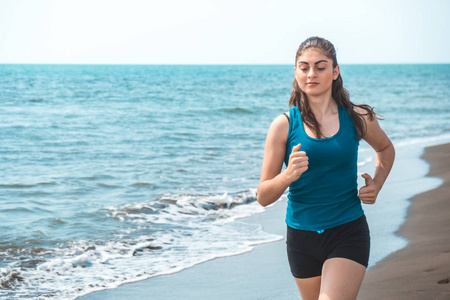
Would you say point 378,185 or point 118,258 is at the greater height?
point 378,185

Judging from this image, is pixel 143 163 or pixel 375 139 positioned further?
pixel 143 163

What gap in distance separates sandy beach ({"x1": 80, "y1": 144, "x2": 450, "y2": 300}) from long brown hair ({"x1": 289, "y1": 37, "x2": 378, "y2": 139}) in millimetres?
2059

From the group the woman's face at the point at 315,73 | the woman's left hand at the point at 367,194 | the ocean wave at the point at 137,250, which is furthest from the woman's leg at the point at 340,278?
the ocean wave at the point at 137,250

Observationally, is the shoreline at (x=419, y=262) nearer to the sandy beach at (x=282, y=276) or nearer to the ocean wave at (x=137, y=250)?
the sandy beach at (x=282, y=276)

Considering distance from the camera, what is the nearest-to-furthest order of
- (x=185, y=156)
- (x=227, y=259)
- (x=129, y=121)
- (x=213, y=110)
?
(x=227, y=259) < (x=185, y=156) < (x=129, y=121) < (x=213, y=110)

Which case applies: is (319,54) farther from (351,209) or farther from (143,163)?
(143,163)

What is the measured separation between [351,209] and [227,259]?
3.56 m

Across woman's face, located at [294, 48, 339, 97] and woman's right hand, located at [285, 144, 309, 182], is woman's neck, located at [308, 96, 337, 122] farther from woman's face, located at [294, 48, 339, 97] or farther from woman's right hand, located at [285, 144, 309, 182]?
woman's right hand, located at [285, 144, 309, 182]

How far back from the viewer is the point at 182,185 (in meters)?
10.7

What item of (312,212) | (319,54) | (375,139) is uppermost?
(319,54)

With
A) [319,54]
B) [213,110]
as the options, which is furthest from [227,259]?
[213,110]

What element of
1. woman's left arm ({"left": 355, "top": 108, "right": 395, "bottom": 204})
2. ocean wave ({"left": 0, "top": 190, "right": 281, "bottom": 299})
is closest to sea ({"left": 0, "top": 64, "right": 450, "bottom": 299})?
ocean wave ({"left": 0, "top": 190, "right": 281, "bottom": 299})

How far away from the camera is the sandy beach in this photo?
4.57 meters

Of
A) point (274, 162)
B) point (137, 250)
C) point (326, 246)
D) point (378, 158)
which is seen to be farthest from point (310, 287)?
Result: point (137, 250)
